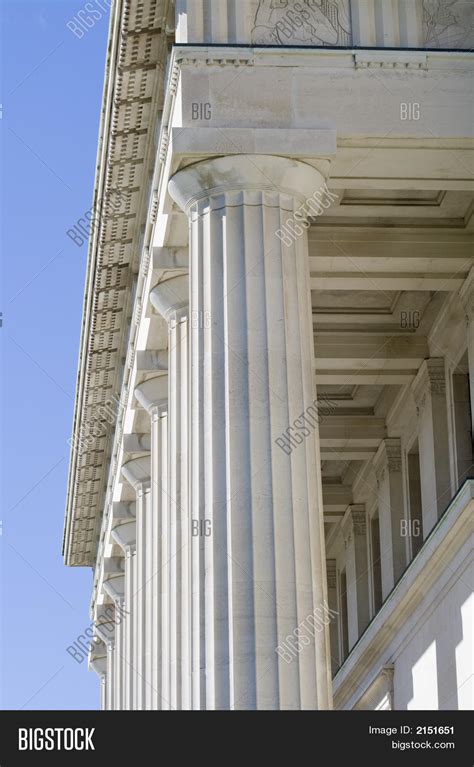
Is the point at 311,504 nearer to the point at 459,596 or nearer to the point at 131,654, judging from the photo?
the point at 459,596

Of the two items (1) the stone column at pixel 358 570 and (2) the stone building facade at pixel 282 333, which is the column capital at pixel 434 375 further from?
(1) the stone column at pixel 358 570

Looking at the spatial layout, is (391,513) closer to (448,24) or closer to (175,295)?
(175,295)

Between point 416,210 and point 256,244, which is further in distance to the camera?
point 416,210

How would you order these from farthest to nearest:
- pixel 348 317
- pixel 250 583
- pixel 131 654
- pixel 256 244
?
pixel 131 654
pixel 348 317
pixel 256 244
pixel 250 583

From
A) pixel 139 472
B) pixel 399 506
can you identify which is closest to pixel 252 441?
pixel 139 472

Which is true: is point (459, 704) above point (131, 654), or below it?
below

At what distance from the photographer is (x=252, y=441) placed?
30.4 metres

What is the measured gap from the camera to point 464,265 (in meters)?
42.4

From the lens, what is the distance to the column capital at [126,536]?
189 feet

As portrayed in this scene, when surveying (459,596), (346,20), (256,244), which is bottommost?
(459,596)

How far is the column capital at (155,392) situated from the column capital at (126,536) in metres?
13.1
